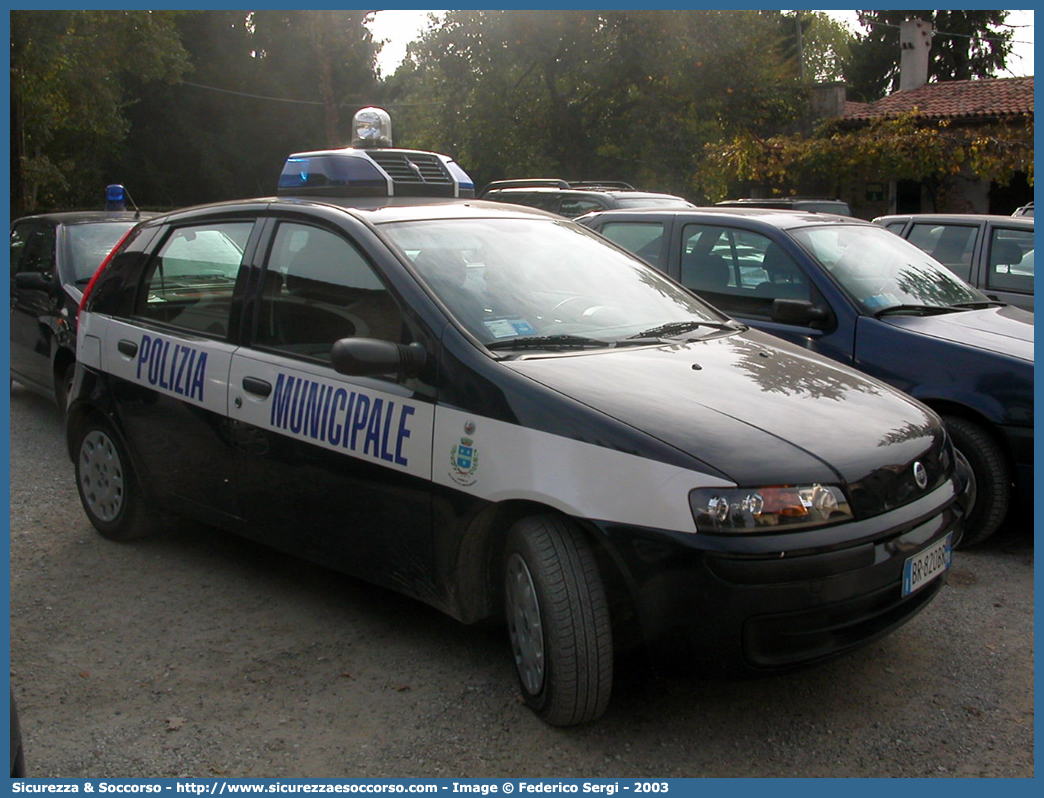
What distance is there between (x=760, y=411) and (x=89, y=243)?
19.8 feet

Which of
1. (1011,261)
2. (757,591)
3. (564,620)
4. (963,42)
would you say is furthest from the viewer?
(963,42)

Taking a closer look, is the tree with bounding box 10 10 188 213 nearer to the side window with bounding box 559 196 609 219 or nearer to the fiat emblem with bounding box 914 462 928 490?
the side window with bounding box 559 196 609 219

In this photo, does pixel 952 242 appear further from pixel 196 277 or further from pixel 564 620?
pixel 564 620

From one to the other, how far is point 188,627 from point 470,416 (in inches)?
64.2

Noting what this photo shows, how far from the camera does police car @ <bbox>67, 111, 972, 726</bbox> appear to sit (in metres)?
3.03

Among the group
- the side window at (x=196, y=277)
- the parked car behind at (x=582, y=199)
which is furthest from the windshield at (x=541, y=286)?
the parked car behind at (x=582, y=199)

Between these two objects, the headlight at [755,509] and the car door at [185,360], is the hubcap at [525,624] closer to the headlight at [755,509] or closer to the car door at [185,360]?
the headlight at [755,509]

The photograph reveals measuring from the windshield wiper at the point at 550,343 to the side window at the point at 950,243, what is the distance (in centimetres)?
523

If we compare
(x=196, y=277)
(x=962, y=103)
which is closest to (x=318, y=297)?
(x=196, y=277)

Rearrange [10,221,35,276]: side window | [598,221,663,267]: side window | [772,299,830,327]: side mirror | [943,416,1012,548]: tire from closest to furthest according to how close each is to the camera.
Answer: [943,416,1012,548]: tire
[772,299,830,327]: side mirror
[598,221,663,267]: side window
[10,221,35,276]: side window

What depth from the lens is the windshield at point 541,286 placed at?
148 inches

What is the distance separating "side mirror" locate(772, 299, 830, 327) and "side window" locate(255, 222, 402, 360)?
2.45 metres

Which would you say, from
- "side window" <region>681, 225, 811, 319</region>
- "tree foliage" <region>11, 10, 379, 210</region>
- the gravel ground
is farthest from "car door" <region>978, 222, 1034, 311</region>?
"tree foliage" <region>11, 10, 379, 210</region>

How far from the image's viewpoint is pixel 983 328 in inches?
213
